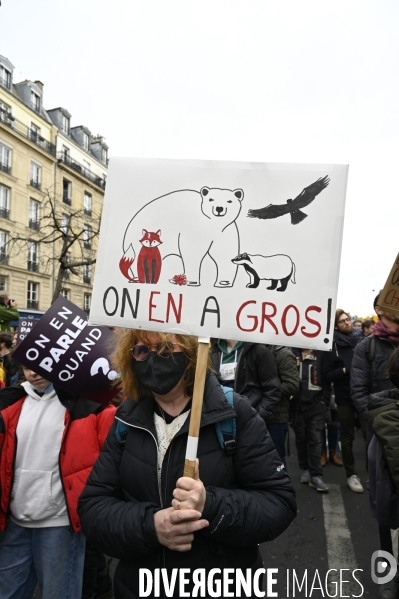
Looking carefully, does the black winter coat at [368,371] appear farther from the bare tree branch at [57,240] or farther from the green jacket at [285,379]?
the bare tree branch at [57,240]

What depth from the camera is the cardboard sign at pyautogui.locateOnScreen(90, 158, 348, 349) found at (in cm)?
166

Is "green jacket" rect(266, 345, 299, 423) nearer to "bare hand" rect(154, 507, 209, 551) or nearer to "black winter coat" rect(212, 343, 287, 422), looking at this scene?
"black winter coat" rect(212, 343, 287, 422)

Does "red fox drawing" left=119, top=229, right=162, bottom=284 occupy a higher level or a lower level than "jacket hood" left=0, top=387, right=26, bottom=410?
higher

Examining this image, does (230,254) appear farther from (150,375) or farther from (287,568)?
(287,568)

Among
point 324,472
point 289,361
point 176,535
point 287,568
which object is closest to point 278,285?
Answer: point 176,535

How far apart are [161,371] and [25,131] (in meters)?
35.0

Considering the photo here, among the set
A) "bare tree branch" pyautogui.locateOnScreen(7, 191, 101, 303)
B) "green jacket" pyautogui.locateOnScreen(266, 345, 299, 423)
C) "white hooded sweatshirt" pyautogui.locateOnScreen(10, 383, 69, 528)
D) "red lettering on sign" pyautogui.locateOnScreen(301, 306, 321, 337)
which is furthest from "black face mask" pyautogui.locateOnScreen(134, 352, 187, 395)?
"bare tree branch" pyautogui.locateOnScreen(7, 191, 101, 303)

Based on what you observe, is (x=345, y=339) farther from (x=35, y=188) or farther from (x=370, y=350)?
(x=35, y=188)

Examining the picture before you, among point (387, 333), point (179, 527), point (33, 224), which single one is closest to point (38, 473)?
point (179, 527)

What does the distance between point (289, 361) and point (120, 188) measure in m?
3.42

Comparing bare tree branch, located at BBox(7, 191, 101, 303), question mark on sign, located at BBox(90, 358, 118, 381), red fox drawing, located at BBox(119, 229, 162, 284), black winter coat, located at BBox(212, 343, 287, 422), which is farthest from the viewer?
bare tree branch, located at BBox(7, 191, 101, 303)

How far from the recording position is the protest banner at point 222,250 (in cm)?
166

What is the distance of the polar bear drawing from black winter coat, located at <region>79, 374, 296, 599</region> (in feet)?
1.55

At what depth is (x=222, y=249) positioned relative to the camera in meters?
1.73
